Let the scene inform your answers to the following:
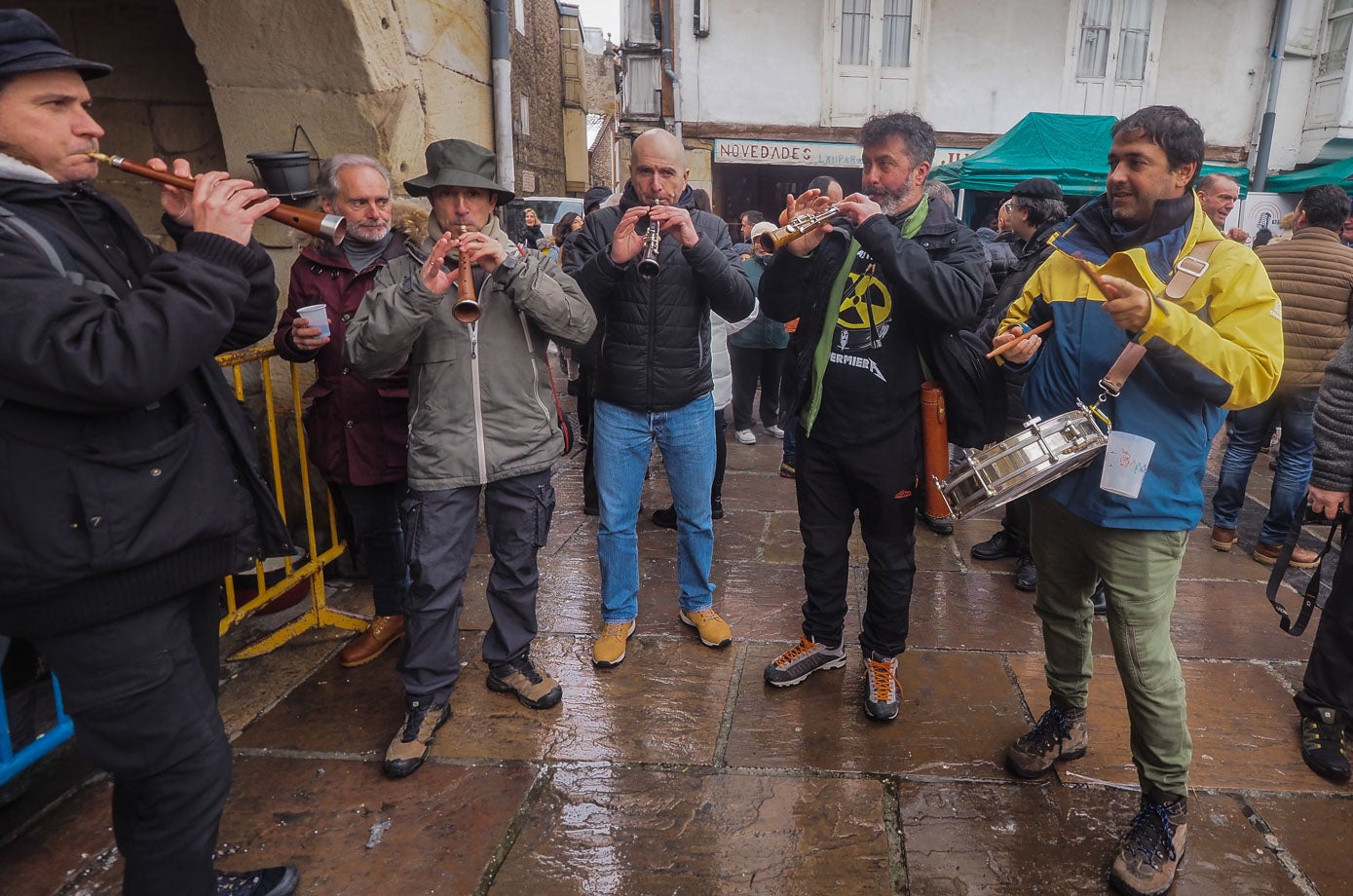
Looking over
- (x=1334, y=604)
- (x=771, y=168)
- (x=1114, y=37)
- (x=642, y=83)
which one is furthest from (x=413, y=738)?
(x=1114, y=37)

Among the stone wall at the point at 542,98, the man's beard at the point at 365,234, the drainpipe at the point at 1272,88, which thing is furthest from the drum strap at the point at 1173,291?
the drainpipe at the point at 1272,88

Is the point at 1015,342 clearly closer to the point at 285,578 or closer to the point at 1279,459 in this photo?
the point at 285,578

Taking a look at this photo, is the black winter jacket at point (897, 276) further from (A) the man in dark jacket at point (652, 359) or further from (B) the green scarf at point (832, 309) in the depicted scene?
(A) the man in dark jacket at point (652, 359)

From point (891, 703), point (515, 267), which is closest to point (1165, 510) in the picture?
point (891, 703)

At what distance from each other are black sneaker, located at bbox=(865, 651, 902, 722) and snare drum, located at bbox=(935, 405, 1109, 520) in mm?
926

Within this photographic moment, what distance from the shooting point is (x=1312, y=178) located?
14336 mm

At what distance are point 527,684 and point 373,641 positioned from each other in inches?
31.9

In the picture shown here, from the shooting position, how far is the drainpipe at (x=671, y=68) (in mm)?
15594

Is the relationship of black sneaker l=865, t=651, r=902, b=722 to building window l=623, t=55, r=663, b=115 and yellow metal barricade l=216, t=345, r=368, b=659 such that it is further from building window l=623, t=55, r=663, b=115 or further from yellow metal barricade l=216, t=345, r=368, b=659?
building window l=623, t=55, r=663, b=115

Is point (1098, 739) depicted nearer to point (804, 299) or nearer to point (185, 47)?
point (804, 299)

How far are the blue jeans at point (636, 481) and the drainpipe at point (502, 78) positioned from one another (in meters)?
2.51

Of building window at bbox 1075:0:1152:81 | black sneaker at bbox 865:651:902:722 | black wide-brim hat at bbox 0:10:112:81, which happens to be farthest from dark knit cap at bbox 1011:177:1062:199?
building window at bbox 1075:0:1152:81

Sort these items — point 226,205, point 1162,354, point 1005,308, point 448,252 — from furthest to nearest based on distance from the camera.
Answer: point 1005,308 → point 448,252 → point 1162,354 → point 226,205

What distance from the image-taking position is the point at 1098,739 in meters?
2.95
